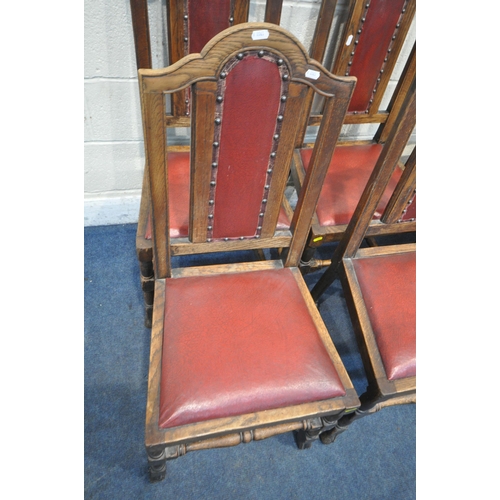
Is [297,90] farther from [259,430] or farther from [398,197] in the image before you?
[259,430]

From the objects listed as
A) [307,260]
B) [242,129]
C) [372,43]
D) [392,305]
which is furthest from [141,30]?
[392,305]

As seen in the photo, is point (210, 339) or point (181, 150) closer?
point (210, 339)

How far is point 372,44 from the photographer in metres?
1.25

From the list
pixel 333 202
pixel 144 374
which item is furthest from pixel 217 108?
pixel 144 374

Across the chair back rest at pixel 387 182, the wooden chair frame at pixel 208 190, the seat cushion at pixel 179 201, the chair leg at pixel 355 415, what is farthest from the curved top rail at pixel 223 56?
the chair leg at pixel 355 415

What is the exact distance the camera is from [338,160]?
4.62 feet

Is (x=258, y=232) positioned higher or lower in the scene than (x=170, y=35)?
lower

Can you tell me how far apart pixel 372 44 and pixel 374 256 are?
0.73 m

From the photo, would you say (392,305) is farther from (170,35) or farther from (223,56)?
(170,35)

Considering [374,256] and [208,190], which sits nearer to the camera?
[208,190]

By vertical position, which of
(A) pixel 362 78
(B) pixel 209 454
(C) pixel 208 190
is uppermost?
(A) pixel 362 78

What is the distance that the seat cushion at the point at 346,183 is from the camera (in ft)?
4.12
